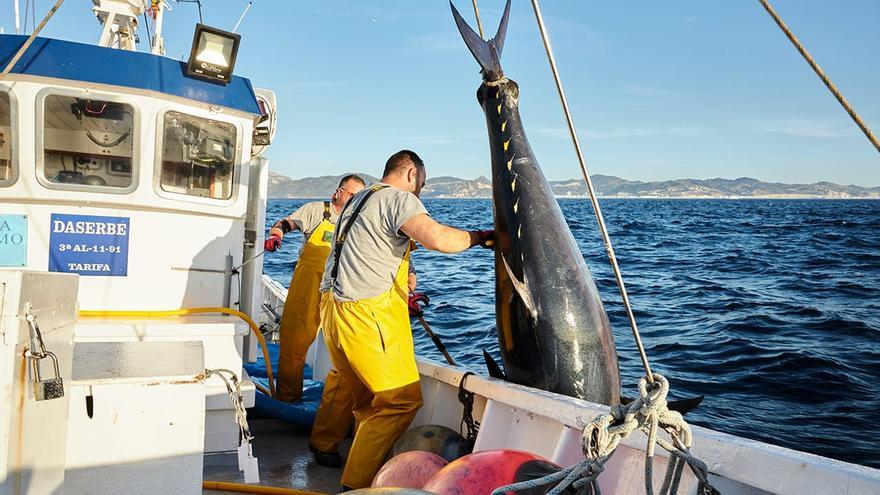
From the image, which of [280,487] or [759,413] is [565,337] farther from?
[759,413]

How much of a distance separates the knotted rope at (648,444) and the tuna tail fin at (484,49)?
260 cm

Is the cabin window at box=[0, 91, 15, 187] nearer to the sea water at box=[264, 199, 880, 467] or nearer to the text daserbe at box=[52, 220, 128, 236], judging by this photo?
the text daserbe at box=[52, 220, 128, 236]

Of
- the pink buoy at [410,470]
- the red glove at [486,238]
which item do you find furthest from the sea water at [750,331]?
the pink buoy at [410,470]

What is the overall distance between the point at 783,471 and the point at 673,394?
451cm

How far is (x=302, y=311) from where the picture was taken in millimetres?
5309

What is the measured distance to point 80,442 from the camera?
2.52 metres

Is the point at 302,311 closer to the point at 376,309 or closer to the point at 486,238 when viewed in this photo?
the point at 376,309

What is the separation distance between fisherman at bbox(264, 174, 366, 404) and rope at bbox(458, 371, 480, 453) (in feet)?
5.96

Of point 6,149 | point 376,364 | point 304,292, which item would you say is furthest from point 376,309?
point 6,149

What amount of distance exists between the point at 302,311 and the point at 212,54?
1.99 metres

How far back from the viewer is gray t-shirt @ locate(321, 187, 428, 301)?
362cm

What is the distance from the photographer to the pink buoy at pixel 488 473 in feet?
6.82

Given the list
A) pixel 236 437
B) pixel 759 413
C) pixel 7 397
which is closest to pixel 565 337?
pixel 236 437

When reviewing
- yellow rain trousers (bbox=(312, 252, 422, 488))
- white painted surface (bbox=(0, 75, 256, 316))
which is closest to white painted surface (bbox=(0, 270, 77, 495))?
yellow rain trousers (bbox=(312, 252, 422, 488))
